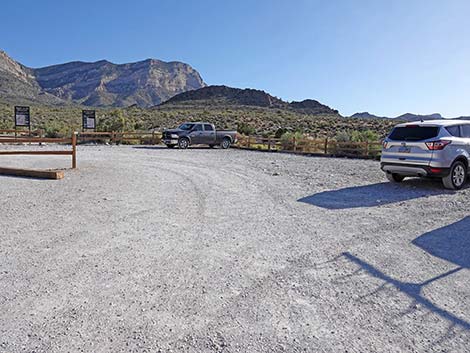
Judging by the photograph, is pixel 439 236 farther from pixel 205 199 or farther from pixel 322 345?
pixel 205 199

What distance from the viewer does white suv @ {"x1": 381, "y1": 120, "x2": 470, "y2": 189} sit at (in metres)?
8.98

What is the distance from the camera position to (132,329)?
2.94m

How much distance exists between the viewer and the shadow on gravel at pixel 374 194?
25.8ft

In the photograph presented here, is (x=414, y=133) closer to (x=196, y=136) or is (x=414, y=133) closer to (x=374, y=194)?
(x=374, y=194)

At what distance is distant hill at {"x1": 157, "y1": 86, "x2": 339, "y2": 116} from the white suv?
250 feet

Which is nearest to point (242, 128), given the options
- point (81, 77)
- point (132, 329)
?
point (132, 329)

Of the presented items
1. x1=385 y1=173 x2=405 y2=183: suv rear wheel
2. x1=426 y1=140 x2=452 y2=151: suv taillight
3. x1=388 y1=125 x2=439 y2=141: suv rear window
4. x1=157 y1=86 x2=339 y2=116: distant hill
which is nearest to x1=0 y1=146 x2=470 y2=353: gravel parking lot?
x1=426 y1=140 x2=452 y2=151: suv taillight

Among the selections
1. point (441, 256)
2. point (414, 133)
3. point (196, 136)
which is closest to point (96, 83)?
point (196, 136)

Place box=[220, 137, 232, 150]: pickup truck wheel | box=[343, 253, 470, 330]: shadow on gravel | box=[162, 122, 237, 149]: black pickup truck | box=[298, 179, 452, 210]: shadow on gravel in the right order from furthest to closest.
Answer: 1. box=[220, 137, 232, 150]: pickup truck wheel
2. box=[162, 122, 237, 149]: black pickup truck
3. box=[298, 179, 452, 210]: shadow on gravel
4. box=[343, 253, 470, 330]: shadow on gravel

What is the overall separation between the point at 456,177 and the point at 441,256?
18.3 ft

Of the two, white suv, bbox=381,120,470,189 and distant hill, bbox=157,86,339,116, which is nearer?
white suv, bbox=381,120,470,189

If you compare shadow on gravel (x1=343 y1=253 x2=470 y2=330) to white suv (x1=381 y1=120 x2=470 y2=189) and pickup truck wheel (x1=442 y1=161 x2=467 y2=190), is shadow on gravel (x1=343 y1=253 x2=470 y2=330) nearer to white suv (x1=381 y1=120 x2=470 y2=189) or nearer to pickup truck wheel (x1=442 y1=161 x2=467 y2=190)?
white suv (x1=381 y1=120 x2=470 y2=189)

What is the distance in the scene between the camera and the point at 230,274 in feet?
13.2

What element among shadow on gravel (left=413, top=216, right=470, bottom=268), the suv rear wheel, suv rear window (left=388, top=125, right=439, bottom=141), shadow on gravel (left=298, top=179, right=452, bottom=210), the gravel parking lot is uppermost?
suv rear window (left=388, top=125, right=439, bottom=141)
